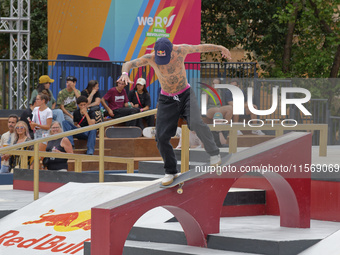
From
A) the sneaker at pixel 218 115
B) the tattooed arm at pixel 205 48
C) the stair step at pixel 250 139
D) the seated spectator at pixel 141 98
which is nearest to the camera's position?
the tattooed arm at pixel 205 48

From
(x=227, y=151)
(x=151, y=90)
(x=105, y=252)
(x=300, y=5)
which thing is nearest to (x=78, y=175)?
(x=227, y=151)

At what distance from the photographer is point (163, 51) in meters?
7.40

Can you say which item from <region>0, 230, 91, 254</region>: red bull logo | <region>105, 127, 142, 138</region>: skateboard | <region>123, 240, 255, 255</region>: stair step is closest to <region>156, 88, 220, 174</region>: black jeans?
<region>123, 240, 255, 255</region>: stair step

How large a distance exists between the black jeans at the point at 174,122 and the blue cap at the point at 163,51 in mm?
392

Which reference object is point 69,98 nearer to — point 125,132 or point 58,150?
point 125,132

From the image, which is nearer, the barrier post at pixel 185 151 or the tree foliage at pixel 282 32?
the barrier post at pixel 185 151

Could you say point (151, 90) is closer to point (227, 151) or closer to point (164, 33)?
point (164, 33)

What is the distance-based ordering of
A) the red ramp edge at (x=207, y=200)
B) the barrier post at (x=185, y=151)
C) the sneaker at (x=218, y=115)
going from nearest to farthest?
1. the red ramp edge at (x=207, y=200)
2. the sneaker at (x=218, y=115)
3. the barrier post at (x=185, y=151)

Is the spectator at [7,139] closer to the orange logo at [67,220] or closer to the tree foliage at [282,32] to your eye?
the orange logo at [67,220]

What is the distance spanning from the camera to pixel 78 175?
11312 mm

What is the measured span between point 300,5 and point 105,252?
1697 centimetres

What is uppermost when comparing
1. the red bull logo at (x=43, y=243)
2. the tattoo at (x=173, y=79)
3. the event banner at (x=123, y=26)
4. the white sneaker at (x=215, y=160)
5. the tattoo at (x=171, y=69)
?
the event banner at (x=123, y=26)

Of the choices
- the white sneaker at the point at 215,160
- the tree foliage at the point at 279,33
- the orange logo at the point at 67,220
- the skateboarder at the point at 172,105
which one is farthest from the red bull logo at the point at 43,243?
the tree foliage at the point at 279,33

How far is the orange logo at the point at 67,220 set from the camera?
29.0ft
